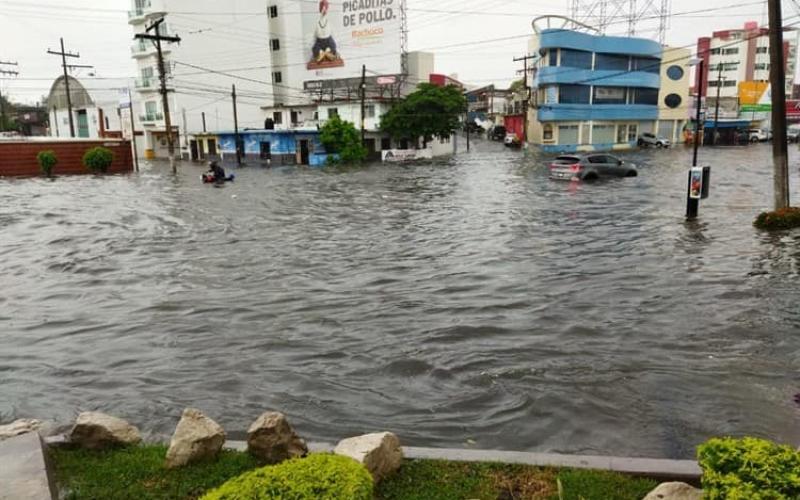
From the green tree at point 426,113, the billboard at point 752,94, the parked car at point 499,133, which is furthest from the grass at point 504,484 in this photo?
the billboard at point 752,94

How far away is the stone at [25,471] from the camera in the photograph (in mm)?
4004

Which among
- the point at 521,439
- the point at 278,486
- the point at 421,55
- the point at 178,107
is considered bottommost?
the point at 521,439

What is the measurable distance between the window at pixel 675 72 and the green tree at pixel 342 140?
39982 millimetres

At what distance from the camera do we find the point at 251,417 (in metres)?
6.55

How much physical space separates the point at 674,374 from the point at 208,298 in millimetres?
8006

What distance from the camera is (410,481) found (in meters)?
4.51

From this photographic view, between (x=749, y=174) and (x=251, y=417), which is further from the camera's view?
(x=749, y=174)

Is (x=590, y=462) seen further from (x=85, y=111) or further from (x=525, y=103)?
(x=85, y=111)

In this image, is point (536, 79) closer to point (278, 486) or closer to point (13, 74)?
point (13, 74)

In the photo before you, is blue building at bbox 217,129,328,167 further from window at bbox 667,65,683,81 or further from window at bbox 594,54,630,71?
window at bbox 667,65,683,81

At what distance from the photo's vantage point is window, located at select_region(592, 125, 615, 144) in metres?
63.5

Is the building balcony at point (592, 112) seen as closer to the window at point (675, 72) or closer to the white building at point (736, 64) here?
the window at point (675, 72)

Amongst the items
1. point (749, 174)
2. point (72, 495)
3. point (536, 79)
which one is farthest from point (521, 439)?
point (536, 79)

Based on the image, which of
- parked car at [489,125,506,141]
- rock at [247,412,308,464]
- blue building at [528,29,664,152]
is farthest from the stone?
parked car at [489,125,506,141]
